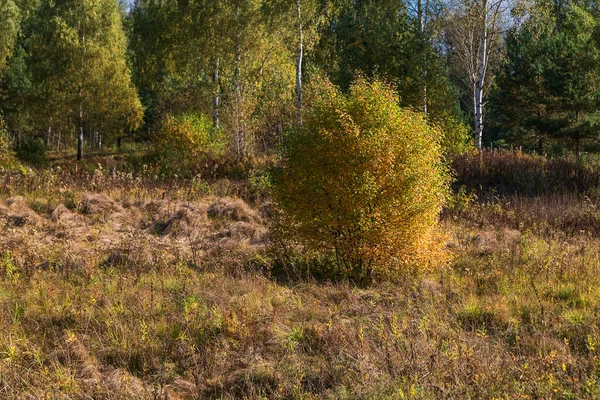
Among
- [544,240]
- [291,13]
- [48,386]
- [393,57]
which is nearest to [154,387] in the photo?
[48,386]

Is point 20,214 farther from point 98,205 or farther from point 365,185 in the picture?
point 365,185

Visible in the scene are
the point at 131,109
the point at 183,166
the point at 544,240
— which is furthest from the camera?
the point at 131,109

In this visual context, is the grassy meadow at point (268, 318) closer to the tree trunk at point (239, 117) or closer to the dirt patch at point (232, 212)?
the dirt patch at point (232, 212)

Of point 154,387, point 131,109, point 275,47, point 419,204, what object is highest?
point 275,47

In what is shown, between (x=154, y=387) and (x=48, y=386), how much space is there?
775 millimetres

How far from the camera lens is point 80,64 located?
1069 inches

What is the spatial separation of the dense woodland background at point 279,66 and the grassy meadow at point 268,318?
8075 mm

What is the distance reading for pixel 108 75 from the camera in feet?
92.3

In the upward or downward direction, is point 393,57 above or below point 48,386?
above

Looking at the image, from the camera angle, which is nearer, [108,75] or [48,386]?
[48,386]

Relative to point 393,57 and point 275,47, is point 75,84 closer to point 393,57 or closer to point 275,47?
point 275,47

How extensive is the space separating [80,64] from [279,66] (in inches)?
416

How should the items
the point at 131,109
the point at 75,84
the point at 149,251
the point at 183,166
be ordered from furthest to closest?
the point at 131,109 → the point at 75,84 → the point at 183,166 → the point at 149,251

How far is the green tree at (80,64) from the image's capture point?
2717 centimetres
